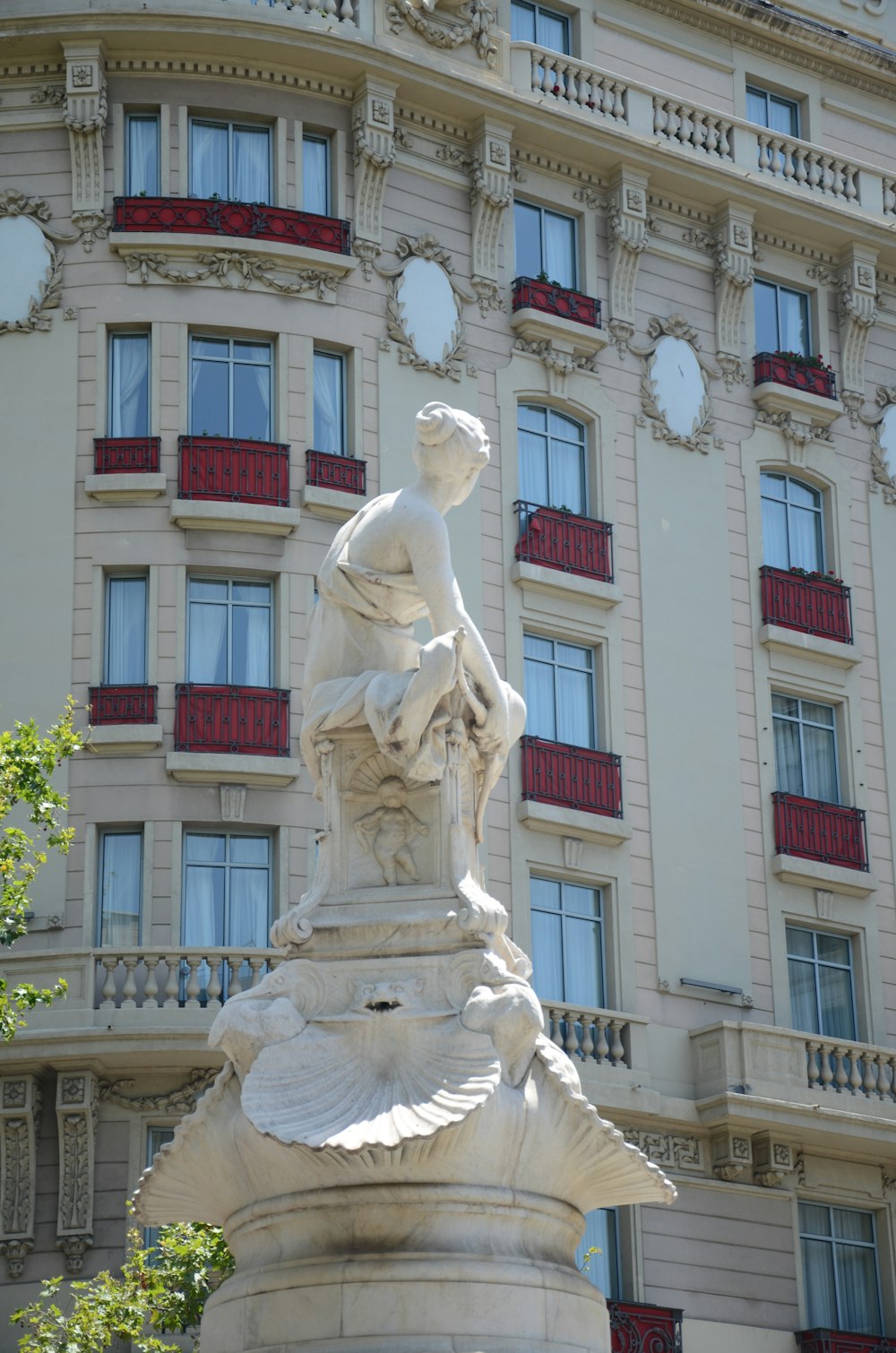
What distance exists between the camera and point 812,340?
122 feet

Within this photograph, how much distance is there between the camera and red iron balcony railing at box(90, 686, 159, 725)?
97.6ft

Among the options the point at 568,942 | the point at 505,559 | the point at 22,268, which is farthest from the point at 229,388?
the point at 568,942

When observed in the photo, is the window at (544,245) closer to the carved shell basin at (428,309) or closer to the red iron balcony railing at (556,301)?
the red iron balcony railing at (556,301)

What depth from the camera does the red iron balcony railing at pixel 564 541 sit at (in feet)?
107

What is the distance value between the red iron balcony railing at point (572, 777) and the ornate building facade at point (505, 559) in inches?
2.3

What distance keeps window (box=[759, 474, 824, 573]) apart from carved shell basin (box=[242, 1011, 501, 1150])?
24497 millimetres

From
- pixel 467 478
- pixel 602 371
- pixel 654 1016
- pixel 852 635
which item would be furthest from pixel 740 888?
pixel 467 478

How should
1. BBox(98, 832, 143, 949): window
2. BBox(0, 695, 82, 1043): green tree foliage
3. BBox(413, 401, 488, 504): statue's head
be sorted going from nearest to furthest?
BBox(413, 401, 488, 504): statue's head → BBox(0, 695, 82, 1043): green tree foliage → BBox(98, 832, 143, 949): window

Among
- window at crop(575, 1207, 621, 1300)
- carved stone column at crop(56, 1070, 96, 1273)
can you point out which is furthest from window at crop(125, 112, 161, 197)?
window at crop(575, 1207, 621, 1300)

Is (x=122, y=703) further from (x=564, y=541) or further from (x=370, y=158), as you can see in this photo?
(x=370, y=158)

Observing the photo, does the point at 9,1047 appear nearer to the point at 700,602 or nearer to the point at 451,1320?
the point at 700,602

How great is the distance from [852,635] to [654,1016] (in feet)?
23.6

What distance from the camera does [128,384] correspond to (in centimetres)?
3131

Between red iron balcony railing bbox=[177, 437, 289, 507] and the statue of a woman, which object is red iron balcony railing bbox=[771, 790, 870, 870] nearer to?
red iron balcony railing bbox=[177, 437, 289, 507]
